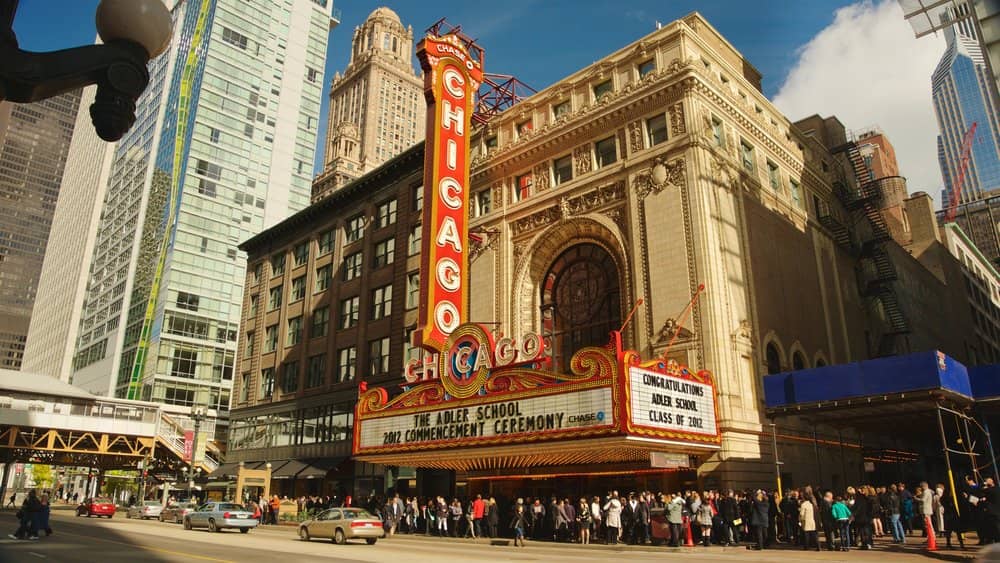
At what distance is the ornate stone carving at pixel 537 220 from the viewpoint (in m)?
35.8

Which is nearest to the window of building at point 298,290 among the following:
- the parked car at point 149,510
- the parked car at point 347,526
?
the parked car at point 149,510

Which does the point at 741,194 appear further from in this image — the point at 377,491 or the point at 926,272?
the point at 926,272

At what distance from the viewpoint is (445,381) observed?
97.4 feet

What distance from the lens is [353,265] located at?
49.0 m

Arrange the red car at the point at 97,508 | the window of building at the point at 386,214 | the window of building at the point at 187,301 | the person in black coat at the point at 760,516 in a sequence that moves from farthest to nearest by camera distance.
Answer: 1. the window of building at the point at 187,301
2. the window of building at the point at 386,214
3. the red car at the point at 97,508
4. the person in black coat at the point at 760,516

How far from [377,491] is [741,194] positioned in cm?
2641

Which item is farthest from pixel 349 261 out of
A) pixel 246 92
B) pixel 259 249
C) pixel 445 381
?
pixel 246 92

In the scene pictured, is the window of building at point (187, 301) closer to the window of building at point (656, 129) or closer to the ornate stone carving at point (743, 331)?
the window of building at point (656, 129)

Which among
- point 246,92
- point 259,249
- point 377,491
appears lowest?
point 377,491

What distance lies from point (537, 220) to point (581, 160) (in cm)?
398

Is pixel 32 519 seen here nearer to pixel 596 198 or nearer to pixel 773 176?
pixel 596 198

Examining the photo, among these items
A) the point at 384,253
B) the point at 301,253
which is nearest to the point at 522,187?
the point at 384,253

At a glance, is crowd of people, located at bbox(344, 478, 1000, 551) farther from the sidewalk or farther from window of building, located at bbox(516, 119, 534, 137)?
window of building, located at bbox(516, 119, 534, 137)

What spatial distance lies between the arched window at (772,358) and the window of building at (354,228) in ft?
96.3
